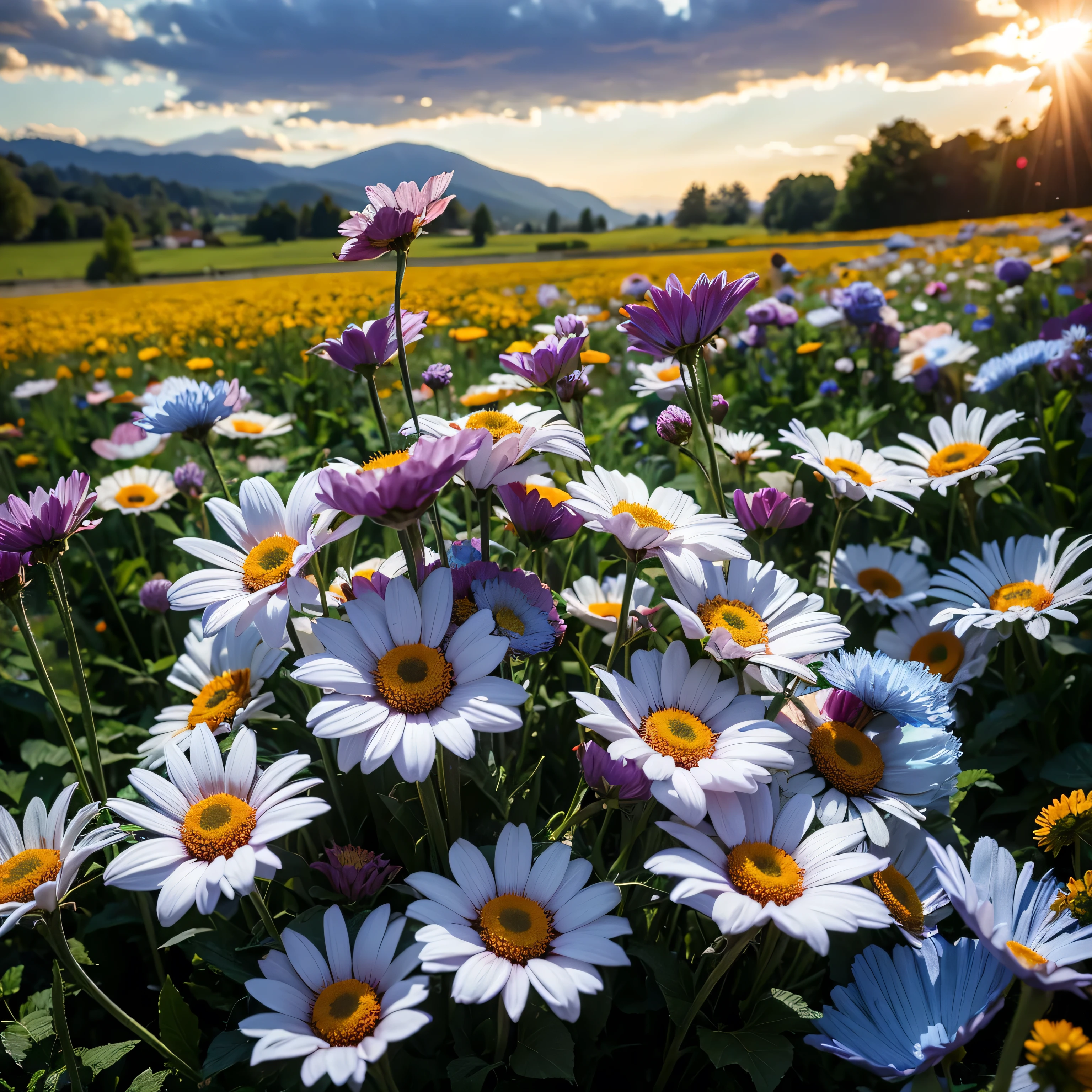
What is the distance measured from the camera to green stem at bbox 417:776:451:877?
2.92 ft

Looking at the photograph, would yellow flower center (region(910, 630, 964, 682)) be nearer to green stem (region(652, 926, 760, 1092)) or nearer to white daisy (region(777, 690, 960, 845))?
white daisy (region(777, 690, 960, 845))

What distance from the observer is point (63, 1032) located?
0.91 metres

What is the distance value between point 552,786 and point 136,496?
1830mm

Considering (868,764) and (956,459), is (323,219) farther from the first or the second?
(868,764)

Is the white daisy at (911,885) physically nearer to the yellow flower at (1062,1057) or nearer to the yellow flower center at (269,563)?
the yellow flower at (1062,1057)

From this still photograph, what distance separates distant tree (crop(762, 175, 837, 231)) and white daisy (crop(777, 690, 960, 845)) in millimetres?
A: 37250

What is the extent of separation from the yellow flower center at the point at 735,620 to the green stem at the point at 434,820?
1.39 feet

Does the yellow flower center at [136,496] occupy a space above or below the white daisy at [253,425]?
below

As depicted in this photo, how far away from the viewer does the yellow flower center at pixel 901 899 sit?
973 millimetres

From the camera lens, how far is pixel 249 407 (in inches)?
166

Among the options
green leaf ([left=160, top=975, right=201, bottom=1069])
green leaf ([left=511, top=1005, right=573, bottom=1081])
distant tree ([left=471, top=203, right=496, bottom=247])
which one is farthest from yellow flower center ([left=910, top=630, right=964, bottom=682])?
distant tree ([left=471, top=203, right=496, bottom=247])

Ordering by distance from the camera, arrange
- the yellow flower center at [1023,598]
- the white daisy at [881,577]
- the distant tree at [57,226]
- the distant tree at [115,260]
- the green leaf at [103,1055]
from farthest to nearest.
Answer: the distant tree at [57,226], the distant tree at [115,260], the white daisy at [881,577], the yellow flower center at [1023,598], the green leaf at [103,1055]

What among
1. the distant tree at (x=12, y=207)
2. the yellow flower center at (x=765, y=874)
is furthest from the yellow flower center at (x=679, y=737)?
the distant tree at (x=12, y=207)

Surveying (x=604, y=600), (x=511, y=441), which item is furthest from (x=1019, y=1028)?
(x=604, y=600)
